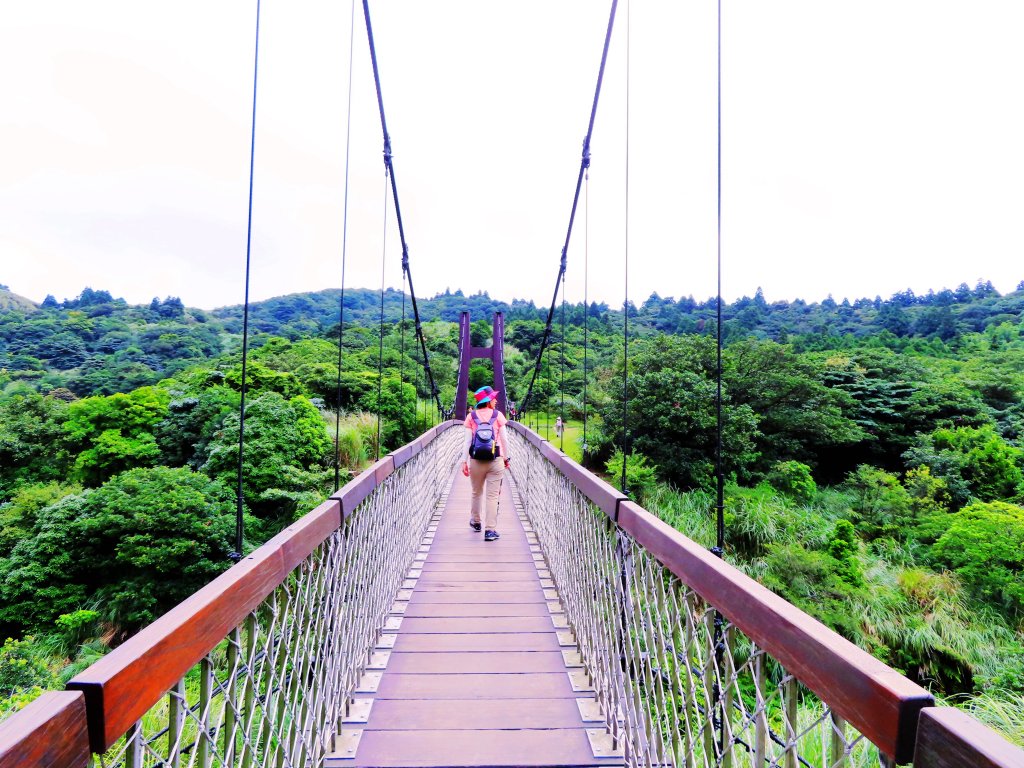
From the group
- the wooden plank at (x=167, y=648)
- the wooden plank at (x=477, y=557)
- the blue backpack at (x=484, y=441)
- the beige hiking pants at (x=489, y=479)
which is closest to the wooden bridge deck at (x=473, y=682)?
the wooden plank at (x=477, y=557)

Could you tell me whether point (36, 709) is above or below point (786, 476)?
above

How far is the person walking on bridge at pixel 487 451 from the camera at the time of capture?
296 centimetres

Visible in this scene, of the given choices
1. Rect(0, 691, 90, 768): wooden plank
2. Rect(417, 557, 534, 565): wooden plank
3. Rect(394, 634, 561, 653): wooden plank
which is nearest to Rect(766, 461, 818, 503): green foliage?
Rect(417, 557, 534, 565): wooden plank

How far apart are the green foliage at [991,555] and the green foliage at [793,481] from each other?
3439 mm

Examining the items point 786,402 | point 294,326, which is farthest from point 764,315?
point 294,326

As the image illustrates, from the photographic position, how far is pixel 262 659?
0.97 metres

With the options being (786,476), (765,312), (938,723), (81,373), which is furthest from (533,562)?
(765,312)

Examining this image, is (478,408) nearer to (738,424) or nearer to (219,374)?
(738,424)

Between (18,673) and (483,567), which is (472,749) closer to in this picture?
(483,567)

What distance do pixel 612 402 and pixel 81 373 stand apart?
14.3 metres

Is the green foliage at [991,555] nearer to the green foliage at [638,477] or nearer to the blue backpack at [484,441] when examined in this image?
the green foliage at [638,477]

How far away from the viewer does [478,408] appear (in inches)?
118

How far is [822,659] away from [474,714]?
1169 millimetres

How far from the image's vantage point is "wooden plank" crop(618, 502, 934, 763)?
48cm
